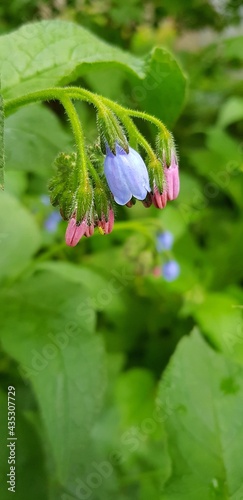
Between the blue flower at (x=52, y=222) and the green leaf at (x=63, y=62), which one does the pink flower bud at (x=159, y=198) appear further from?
the blue flower at (x=52, y=222)

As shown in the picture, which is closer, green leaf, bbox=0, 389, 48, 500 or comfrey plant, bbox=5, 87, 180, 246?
comfrey plant, bbox=5, 87, 180, 246

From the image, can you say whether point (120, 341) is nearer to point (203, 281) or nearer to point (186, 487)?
point (203, 281)

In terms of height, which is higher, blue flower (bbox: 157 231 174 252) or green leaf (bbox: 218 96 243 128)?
green leaf (bbox: 218 96 243 128)

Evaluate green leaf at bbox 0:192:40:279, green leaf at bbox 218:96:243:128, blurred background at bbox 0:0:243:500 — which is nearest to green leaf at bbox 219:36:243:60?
blurred background at bbox 0:0:243:500

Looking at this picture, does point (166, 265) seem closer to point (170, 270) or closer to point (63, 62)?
point (170, 270)

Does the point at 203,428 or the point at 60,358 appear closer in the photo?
the point at 203,428

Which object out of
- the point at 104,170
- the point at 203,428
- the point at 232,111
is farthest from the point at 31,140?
the point at 232,111

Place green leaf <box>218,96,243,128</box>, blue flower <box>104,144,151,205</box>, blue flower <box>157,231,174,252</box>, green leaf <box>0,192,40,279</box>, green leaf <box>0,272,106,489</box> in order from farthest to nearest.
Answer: green leaf <box>218,96,243,128</box> → blue flower <box>157,231,174,252</box> → green leaf <box>0,192,40,279</box> → green leaf <box>0,272,106,489</box> → blue flower <box>104,144,151,205</box>

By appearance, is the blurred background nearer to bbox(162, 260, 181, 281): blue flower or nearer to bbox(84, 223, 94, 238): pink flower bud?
bbox(162, 260, 181, 281): blue flower
